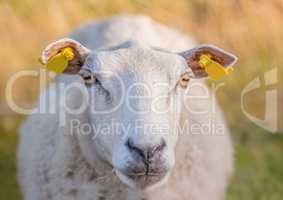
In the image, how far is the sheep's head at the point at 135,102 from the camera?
3.46 metres

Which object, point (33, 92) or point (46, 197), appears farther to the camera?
point (33, 92)

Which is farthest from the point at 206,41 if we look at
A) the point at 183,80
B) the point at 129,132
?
the point at 129,132

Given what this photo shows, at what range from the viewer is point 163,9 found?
5961 mm

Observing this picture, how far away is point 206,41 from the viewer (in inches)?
244

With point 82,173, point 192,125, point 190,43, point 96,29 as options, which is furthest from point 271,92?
point 82,173

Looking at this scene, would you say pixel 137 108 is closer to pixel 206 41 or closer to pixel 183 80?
pixel 183 80

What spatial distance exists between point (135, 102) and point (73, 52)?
522mm

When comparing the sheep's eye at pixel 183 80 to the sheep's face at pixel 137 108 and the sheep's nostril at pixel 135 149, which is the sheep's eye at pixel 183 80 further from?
the sheep's nostril at pixel 135 149

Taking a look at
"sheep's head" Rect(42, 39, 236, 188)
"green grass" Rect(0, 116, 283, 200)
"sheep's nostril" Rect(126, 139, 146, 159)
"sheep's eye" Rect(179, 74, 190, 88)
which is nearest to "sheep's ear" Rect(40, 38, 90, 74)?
"sheep's head" Rect(42, 39, 236, 188)

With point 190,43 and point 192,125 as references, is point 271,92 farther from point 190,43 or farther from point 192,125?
point 192,125

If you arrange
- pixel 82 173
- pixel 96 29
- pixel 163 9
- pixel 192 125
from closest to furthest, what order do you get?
pixel 82 173
pixel 192 125
pixel 96 29
pixel 163 9

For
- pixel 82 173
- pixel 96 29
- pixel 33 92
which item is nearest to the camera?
pixel 82 173

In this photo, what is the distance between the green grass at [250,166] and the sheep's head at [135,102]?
187cm

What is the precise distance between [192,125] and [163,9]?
1.84 m
